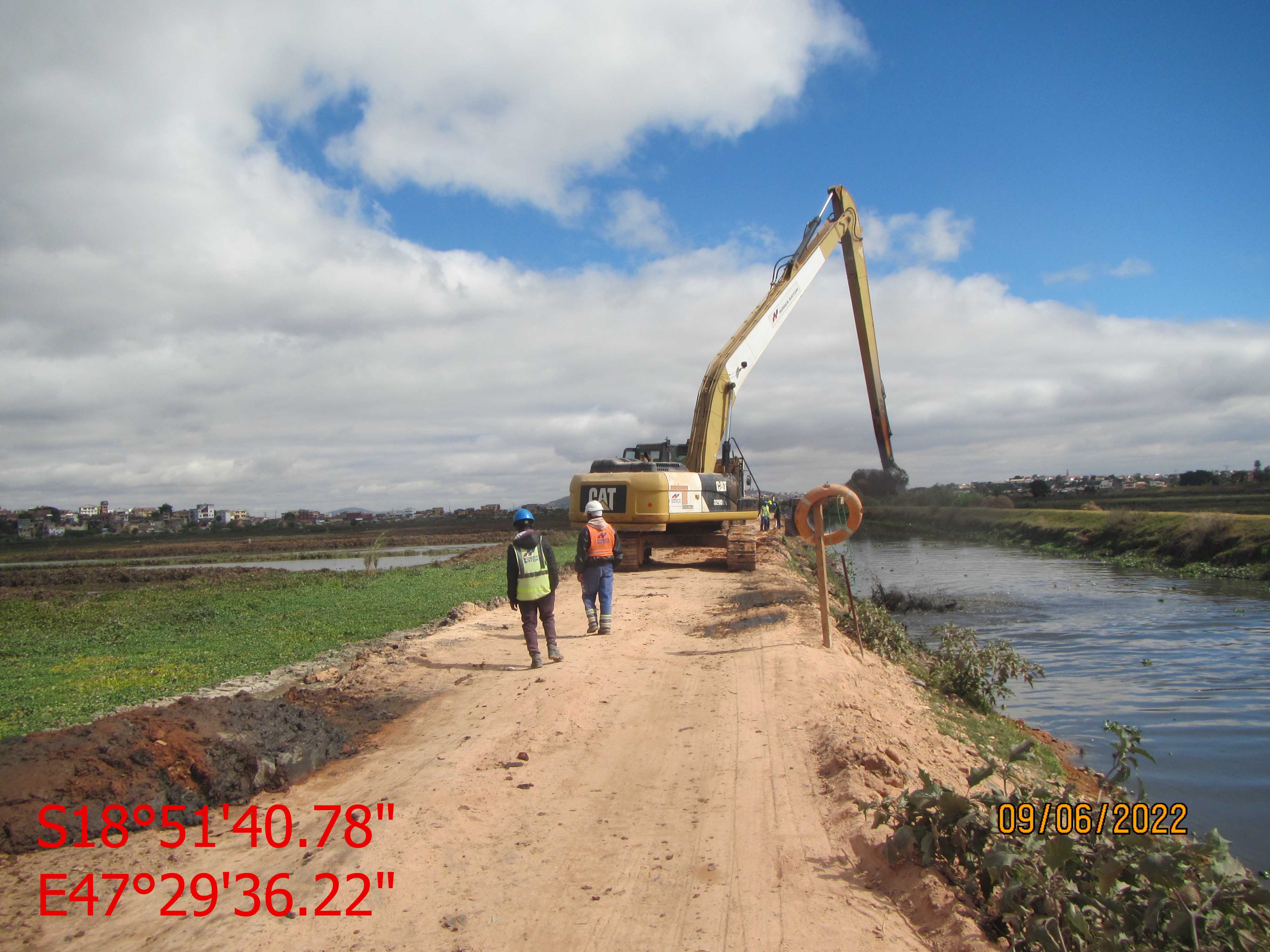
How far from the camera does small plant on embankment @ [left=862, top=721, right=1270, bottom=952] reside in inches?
129

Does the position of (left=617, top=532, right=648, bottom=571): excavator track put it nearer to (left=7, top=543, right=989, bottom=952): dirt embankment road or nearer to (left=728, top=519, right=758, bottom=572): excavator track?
(left=728, top=519, right=758, bottom=572): excavator track

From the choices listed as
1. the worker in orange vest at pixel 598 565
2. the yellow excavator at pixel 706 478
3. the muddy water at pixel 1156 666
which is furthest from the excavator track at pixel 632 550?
the worker in orange vest at pixel 598 565

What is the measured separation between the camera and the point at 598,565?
9867mm

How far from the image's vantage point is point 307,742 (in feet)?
18.6

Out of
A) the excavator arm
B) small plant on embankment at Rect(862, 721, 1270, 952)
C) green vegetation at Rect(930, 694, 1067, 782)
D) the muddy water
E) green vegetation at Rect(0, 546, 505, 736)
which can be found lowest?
the muddy water

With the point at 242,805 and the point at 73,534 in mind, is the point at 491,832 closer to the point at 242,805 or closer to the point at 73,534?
the point at 242,805

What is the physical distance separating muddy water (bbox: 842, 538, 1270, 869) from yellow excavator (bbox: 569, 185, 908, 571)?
4.67 m

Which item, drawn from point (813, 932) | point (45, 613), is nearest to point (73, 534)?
point (45, 613)

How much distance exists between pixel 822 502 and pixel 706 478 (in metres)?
8.50

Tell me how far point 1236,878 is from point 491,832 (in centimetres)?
358

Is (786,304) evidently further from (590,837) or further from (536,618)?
(590,837)

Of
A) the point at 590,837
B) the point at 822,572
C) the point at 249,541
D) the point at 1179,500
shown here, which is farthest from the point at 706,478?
the point at 249,541

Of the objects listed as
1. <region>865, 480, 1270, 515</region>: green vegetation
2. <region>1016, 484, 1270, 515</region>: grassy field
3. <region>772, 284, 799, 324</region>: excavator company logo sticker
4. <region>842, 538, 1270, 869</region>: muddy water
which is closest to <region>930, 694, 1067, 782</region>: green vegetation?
<region>842, 538, 1270, 869</region>: muddy water

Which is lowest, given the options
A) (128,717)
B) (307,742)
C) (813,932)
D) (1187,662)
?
(1187,662)
